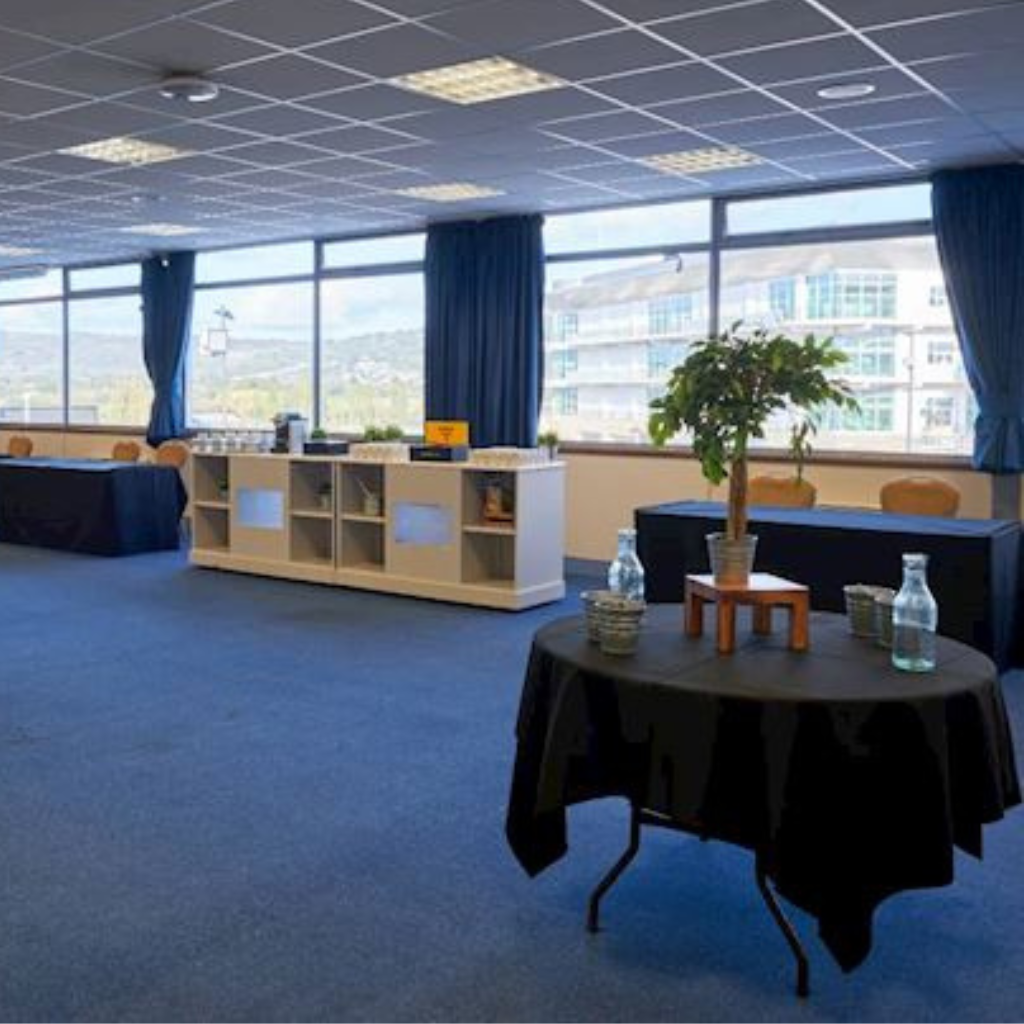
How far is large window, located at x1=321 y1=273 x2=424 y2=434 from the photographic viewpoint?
1030 cm

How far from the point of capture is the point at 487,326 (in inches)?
370

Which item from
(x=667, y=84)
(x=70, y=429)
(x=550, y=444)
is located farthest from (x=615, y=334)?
(x=70, y=429)

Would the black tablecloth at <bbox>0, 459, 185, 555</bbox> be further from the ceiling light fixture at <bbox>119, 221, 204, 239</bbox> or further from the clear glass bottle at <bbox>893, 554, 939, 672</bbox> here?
the clear glass bottle at <bbox>893, 554, 939, 672</bbox>

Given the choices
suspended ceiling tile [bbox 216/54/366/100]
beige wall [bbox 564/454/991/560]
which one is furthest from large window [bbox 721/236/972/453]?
suspended ceiling tile [bbox 216/54/366/100]

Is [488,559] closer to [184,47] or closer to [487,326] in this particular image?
[487,326]

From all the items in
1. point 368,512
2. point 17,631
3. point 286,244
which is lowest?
point 17,631

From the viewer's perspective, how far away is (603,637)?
2771 millimetres

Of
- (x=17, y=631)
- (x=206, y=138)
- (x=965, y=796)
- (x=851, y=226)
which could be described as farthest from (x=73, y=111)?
(x=965, y=796)

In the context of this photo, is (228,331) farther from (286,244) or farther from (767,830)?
(767,830)

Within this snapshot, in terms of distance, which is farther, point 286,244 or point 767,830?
point 286,244

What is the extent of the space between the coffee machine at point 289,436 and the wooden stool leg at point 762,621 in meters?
5.84

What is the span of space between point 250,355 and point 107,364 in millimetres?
2297

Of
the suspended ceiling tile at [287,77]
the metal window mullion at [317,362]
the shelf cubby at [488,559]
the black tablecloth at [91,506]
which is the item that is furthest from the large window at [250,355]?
the suspended ceiling tile at [287,77]

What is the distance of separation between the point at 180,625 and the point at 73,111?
A: 9.44 feet
